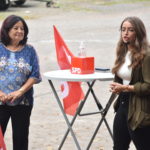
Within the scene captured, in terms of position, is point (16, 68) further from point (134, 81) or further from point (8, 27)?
point (134, 81)

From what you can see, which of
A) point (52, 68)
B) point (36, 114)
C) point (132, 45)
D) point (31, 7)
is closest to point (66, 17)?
point (31, 7)

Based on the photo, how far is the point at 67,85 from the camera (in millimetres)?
7098

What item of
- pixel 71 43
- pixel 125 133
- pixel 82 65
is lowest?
pixel 71 43

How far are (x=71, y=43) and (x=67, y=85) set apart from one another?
9.93 m

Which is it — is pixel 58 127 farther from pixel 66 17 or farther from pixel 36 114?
pixel 66 17

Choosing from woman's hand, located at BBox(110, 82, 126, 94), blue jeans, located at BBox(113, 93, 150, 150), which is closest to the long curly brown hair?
woman's hand, located at BBox(110, 82, 126, 94)

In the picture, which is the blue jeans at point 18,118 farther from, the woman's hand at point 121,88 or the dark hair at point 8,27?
the woman's hand at point 121,88

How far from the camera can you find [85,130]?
28.0ft

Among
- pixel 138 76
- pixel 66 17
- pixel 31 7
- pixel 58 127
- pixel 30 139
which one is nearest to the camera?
pixel 138 76

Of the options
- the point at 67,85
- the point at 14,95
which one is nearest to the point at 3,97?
the point at 14,95

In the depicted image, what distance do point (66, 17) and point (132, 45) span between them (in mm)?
18665

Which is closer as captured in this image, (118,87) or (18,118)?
(118,87)

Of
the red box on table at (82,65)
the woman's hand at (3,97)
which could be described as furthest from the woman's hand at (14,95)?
the red box on table at (82,65)

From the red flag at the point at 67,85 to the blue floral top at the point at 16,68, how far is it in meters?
1.03
